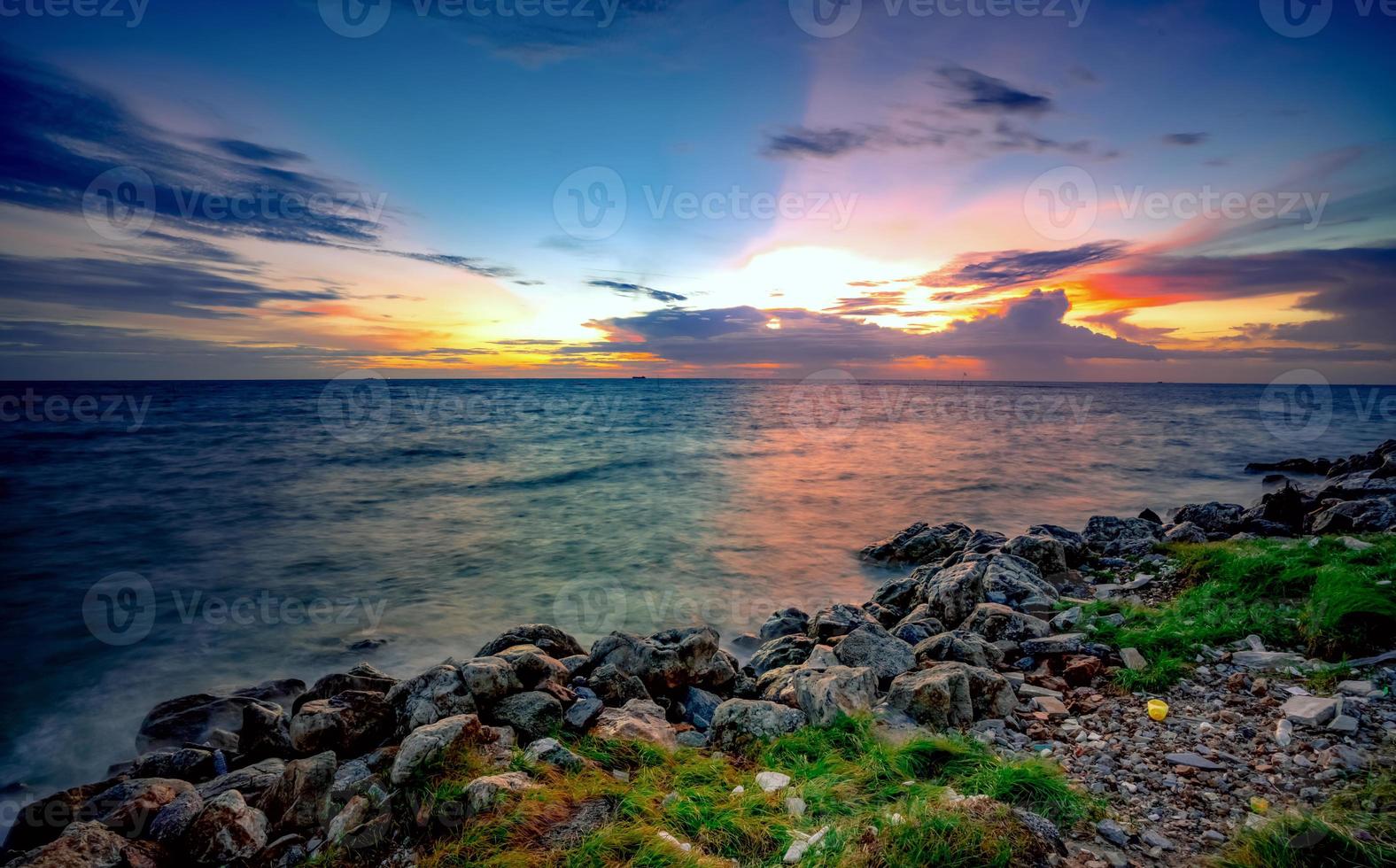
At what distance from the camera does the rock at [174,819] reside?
166 inches

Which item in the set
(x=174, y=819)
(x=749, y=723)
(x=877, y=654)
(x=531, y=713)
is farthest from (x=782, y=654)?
(x=174, y=819)

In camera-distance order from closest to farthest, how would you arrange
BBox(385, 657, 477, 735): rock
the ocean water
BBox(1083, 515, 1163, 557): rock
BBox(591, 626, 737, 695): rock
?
BBox(385, 657, 477, 735): rock < BBox(591, 626, 737, 695): rock < the ocean water < BBox(1083, 515, 1163, 557): rock

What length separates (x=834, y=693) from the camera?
4945 millimetres

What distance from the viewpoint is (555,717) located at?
16.7 feet

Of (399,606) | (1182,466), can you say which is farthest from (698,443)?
(399,606)

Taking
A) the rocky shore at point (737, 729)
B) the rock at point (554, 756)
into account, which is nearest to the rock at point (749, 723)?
the rocky shore at point (737, 729)

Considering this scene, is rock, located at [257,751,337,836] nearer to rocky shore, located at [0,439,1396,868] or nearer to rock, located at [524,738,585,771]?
rocky shore, located at [0,439,1396,868]

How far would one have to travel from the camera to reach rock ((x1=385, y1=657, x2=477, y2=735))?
512cm

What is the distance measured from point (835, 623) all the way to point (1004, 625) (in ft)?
7.10

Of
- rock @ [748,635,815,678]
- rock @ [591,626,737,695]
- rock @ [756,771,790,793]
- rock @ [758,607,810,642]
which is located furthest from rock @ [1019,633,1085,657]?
rock @ [756,771,790,793]

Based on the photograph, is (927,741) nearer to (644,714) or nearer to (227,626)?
(644,714)

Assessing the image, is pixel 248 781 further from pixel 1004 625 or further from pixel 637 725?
pixel 1004 625

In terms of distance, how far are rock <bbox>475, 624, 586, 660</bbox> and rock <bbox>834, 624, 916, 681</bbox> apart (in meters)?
3.62

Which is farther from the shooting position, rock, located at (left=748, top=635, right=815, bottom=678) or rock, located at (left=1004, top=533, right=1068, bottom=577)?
rock, located at (left=1004, top=533, right=1068, bottom=577)
